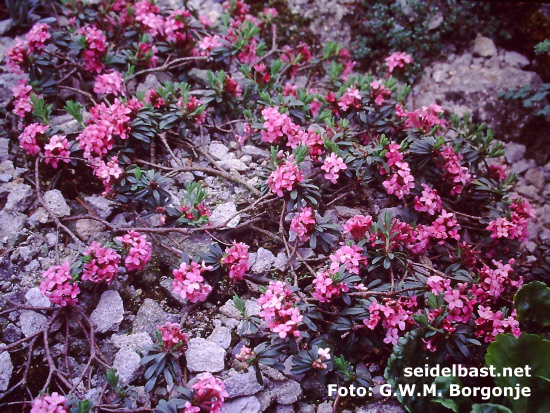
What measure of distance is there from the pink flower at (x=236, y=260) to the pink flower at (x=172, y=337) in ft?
1.34

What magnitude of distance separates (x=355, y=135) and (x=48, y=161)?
2.03 meters

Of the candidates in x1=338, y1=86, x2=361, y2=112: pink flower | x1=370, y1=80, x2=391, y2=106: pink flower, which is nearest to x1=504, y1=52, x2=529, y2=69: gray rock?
x1=370, y1=80, x2=391, y2=106: pink flower

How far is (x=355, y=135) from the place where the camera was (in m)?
3.10

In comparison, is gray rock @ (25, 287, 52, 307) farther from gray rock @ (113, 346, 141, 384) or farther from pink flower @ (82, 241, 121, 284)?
gray rock @ (113, 346, 141, 384)

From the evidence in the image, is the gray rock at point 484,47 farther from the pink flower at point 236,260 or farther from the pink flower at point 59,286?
the pink flower at point 59,286

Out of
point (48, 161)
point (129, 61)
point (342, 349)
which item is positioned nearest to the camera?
point (342, 349)

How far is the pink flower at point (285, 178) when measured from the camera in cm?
256

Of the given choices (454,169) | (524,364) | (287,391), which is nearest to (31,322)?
(287,391)

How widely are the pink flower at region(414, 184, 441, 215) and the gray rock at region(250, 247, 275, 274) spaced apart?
0.96 metres

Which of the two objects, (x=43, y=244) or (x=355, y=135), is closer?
(x=43, y=244)

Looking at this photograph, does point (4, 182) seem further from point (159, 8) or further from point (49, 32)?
point (159, 8)

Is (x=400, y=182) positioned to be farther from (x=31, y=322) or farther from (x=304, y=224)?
(x=31, y=322)

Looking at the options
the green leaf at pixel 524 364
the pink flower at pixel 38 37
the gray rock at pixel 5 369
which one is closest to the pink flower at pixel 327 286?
the green leaf at pixel 524 364

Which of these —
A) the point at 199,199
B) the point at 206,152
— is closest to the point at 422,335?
the point at 199,199
